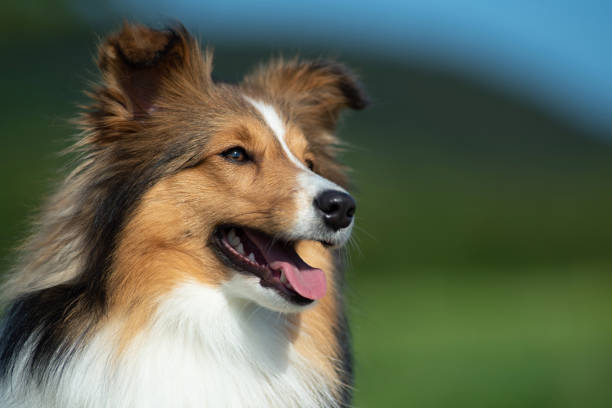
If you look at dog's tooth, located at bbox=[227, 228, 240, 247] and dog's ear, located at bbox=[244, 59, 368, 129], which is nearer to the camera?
dog's tooth, located at bbox=[227, 228, 240, 247]

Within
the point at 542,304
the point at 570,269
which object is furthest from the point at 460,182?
the point at 542,304

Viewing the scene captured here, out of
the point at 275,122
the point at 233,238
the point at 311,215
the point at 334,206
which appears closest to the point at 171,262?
the point at 233,238

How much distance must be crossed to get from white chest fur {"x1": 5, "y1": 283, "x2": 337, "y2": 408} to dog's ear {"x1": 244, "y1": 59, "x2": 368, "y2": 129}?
1394 millimetres

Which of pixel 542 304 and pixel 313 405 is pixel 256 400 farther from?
pixel 542 304

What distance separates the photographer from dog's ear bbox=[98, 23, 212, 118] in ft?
10.9

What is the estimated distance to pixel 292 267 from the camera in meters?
3.44

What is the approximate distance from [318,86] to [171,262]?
1571mm

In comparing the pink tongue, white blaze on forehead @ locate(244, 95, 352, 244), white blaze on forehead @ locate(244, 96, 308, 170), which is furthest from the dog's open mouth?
white blaze on forehead @ locate(244, 96, 308, 170)

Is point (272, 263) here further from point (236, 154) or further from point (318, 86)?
point (318, 86)

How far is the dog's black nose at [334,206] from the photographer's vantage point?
10.7ft

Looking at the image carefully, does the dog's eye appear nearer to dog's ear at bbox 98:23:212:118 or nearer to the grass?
dog's ear at bbox 98:23:212:118

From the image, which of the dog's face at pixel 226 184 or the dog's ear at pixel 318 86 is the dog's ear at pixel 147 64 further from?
the dog's ear at pixel 318 86

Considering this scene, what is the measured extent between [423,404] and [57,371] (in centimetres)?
373

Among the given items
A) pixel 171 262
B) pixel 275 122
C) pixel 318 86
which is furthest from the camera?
pixel 318 86
